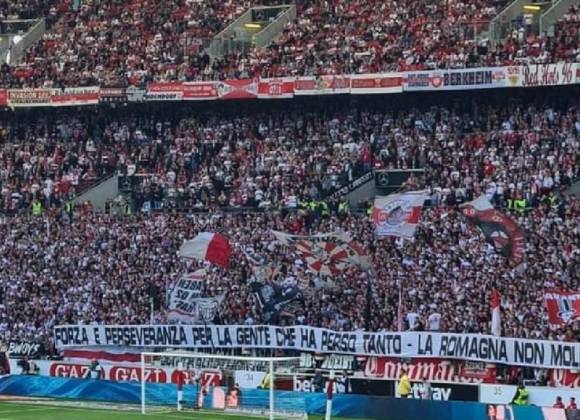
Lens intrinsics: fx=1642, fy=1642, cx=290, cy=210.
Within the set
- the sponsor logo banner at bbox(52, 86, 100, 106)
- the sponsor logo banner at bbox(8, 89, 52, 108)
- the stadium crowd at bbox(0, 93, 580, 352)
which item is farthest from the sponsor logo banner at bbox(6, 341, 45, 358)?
the sponsor logo banner at bbox(8, 89, 52, 108)

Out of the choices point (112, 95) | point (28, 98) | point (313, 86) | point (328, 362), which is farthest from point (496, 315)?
point (28, 98)

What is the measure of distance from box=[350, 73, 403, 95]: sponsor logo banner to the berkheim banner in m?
12.8

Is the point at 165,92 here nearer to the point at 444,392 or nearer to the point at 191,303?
the point at 191,303

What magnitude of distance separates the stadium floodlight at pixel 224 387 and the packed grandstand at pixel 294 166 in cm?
322

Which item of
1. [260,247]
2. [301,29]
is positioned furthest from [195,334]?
[301,29]

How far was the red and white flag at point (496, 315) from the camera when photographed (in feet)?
159

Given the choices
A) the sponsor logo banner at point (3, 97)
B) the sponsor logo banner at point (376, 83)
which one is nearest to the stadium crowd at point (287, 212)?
the sponsor logo banner at point (376, 83)

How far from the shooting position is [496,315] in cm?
4850

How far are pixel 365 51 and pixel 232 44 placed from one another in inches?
316

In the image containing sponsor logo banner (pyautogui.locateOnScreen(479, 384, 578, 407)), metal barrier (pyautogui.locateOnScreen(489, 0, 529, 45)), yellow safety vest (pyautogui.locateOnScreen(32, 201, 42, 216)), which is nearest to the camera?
sponsor logo banner (pyautogui.locateOnScreen(479, 384, 578, 407))

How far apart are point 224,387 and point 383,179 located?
1401 cm

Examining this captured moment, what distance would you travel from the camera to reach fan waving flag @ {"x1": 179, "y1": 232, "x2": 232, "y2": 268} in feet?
184

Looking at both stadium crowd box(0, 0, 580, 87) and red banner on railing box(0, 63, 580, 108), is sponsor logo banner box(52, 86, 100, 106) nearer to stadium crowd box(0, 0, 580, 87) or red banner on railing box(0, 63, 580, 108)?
red banner on railing box(0, 63, 580, 108)

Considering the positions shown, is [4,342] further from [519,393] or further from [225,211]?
[519,393]
